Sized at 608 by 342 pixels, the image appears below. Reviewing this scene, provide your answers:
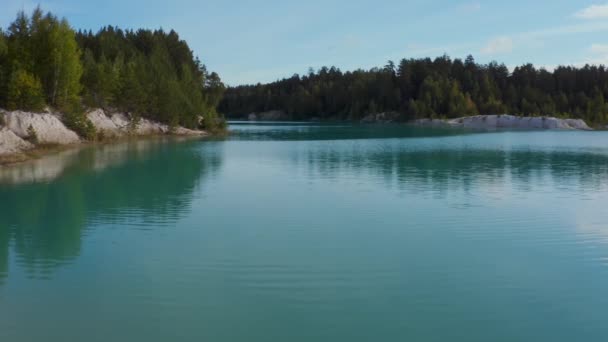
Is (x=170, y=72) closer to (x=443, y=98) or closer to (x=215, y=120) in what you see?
(x=215, y=120)

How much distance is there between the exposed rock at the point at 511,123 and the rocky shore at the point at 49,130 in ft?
291

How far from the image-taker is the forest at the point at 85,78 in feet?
189

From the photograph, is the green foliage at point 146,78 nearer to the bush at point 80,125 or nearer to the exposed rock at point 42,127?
the bush at point 80,125

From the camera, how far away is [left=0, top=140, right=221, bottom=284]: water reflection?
18.2 m

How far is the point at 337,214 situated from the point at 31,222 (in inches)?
458

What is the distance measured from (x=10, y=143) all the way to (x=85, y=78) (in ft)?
98.9

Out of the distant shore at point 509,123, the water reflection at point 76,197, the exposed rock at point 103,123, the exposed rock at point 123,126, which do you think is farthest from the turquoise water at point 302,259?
the distant shore at point 509,123

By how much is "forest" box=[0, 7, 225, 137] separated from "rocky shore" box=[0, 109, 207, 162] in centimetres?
135

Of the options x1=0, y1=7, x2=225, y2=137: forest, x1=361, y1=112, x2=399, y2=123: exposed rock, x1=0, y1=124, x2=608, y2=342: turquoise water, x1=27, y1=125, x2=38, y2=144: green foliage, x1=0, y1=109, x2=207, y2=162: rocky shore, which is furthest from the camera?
x1=361, y1=112, x2=399, y2=123: exposed rock

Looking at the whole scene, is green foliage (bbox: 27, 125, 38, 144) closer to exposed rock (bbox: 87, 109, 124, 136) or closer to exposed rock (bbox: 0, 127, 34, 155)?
exposed rock (bbox: 0, 127, 34, 155)

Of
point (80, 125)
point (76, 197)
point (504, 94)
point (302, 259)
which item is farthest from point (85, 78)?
point (504, 94)

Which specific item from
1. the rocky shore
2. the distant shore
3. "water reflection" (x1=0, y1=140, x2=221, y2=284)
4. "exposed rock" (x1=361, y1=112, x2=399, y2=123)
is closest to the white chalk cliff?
the rocky shore

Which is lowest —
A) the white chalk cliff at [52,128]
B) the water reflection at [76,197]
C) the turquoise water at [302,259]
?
the turquoise water at [302,259]

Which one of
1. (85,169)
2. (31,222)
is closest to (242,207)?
(31,222)
